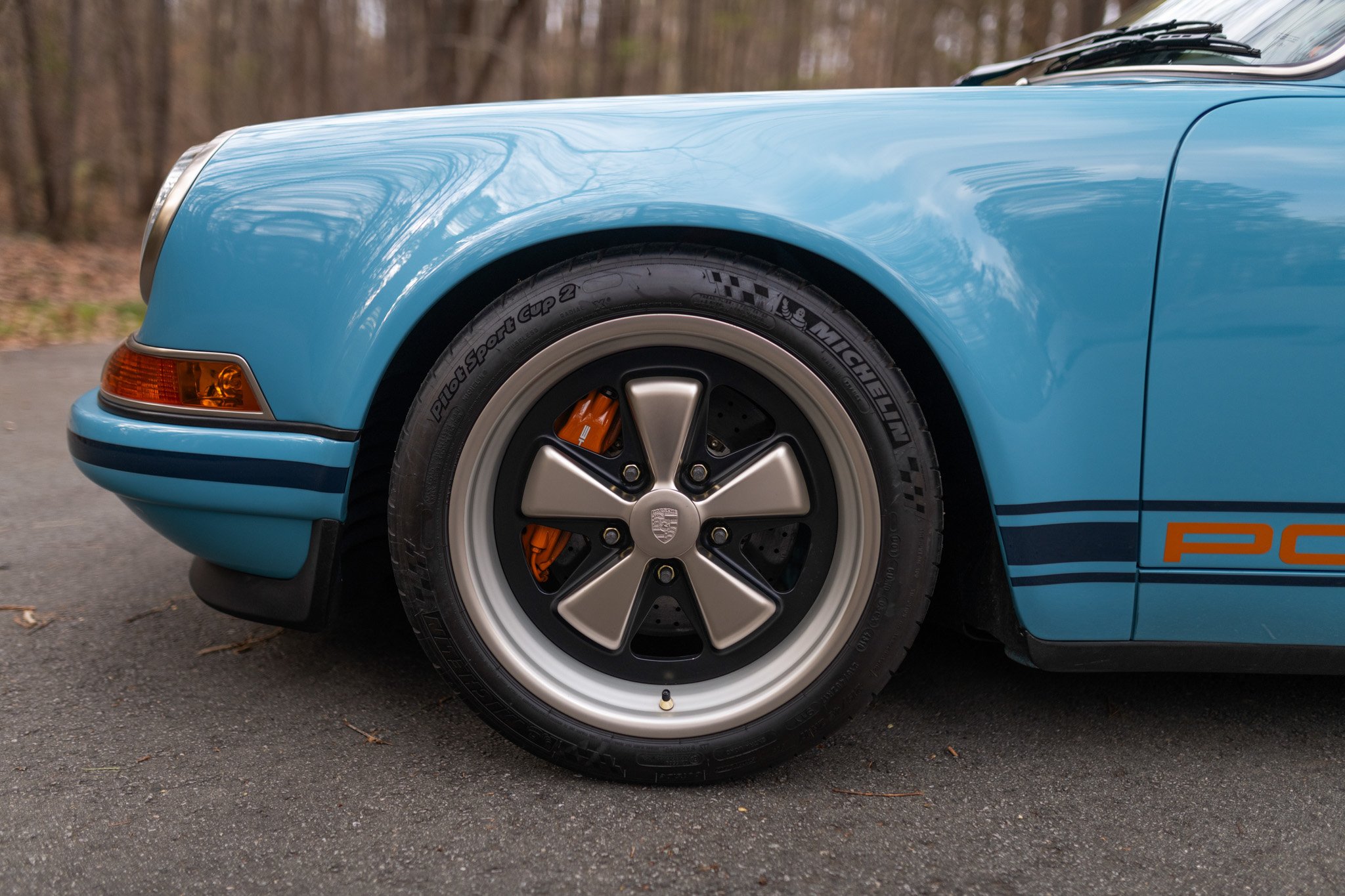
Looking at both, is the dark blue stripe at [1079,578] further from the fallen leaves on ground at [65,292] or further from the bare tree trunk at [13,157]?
the bare tree trunk at [13,157]

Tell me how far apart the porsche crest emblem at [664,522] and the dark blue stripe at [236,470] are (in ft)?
1.71

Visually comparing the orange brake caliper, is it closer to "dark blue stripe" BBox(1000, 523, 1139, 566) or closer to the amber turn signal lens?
the amber turn signal lens

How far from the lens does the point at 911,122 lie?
150 centimetres

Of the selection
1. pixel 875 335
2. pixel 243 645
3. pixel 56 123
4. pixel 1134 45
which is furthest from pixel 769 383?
pixel 56 123

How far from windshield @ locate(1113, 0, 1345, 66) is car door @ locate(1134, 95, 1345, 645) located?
0.17m

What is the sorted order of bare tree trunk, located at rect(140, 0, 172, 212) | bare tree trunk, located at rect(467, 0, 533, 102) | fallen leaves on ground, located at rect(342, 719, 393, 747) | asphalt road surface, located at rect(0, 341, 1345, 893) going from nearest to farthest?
1. asphalt road surface, located at rect(0, 341, 1345, 893)
2. fallen leaves on ground, located at rect(342, 719, 393, 747)
3. bare tree trunk, located at rect(467, 0, 533, 102)
4. bare tree trunk, located at rect(140, 0, 172, 212)

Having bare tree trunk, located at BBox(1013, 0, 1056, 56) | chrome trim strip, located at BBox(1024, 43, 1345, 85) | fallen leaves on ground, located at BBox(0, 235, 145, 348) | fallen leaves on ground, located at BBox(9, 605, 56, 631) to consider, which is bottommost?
fallen leaves on ground, located at BBox(9, 605, 56, 631)

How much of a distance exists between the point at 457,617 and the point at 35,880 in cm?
66

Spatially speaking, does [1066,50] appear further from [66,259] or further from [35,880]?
[66,259]

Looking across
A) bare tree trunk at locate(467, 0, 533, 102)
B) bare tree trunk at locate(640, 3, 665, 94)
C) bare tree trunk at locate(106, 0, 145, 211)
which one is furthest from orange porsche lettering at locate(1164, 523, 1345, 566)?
bare tree trunk at locate(640, 3, 665, 94)

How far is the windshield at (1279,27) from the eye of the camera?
1.56 meters

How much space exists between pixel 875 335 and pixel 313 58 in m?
20.9

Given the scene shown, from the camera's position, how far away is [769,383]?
1.57 meters

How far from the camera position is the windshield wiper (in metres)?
1.66
